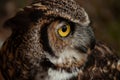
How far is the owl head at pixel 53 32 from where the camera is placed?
277cm

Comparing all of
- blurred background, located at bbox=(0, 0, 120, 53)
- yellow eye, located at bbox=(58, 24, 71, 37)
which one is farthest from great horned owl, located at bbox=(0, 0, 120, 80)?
blurred background, located at bbox=(0, 0, 120, 53)

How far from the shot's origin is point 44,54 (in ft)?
9.34

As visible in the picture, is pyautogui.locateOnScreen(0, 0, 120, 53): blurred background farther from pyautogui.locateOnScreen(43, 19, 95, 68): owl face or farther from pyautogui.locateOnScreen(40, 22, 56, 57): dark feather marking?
pyautogui.locateOnScreen(40, 22, 56, 57): dark feather marking

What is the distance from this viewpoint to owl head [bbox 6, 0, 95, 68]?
277 centimetres

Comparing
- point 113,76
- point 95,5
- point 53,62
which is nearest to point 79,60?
point 53,62

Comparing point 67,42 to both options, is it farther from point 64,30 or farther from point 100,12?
point 100,12

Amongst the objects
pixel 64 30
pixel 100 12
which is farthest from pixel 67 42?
pixel 100 12

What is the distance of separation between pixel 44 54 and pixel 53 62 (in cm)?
8

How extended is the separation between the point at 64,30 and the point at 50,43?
110 mm

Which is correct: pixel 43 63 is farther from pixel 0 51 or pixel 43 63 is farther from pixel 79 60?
pixel 0 51

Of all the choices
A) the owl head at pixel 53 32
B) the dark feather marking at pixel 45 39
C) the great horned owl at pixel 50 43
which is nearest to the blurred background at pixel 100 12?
the great horned owl at pixel 50 43

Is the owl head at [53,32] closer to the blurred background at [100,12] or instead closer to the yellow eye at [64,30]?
the yellow eye at [64,30]

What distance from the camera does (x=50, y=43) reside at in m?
2.79

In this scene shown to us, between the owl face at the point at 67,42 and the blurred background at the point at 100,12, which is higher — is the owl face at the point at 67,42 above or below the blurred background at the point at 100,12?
above
